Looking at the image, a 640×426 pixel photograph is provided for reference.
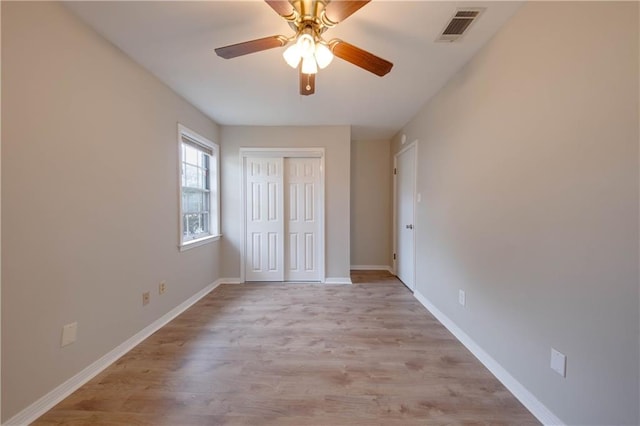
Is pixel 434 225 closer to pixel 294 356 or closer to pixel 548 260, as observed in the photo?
pixel 548 260

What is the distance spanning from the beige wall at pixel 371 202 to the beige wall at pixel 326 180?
37.2 inches

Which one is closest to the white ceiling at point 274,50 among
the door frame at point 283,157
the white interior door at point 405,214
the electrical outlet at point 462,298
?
the door frame at point 283,157

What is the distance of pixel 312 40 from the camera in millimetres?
1441

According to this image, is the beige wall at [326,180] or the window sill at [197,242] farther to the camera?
the beige wall at [326,180]

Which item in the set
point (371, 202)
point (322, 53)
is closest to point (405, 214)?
point (371, 202)

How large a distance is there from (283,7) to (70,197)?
5.57ft

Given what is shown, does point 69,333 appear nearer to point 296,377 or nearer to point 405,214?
point 296,377

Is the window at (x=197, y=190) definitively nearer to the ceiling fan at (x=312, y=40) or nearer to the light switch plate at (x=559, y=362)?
the ceiling fan at (x=312, y=40)

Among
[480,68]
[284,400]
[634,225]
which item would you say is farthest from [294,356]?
[480,68]

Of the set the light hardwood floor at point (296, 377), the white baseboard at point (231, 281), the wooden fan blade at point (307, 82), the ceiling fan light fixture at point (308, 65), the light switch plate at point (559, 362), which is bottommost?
the light hardwood floor at point (296, 377)

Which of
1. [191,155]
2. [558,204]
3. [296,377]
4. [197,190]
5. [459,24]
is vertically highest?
[459,24]

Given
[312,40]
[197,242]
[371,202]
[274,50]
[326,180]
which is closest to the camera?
[312,40]

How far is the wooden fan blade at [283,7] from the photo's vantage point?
50.6 inches

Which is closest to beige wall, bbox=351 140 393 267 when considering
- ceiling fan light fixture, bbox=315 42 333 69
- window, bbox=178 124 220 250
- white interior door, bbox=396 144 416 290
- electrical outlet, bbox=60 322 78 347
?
white interior door, bbox=396 144 416 290
